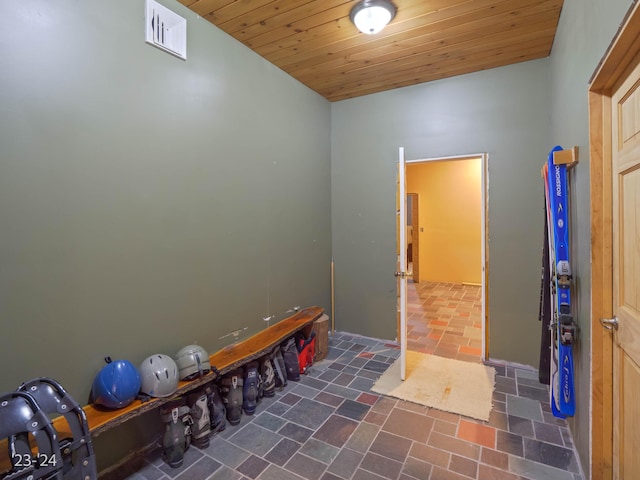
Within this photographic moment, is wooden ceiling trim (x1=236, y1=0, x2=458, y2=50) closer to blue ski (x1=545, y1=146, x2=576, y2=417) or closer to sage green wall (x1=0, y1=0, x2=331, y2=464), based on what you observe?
sage green wall (x1=0, y1=0, x2=331, y2=464)

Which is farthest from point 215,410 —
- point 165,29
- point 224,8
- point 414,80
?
point 414,80

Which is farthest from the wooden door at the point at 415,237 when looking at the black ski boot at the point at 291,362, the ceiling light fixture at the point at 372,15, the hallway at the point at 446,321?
the ceiling light fixture at the point at 372,15

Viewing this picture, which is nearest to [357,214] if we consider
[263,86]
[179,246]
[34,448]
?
[263,86]

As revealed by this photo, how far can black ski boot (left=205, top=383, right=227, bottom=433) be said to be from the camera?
7.58 feet

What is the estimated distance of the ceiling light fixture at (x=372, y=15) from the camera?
2285 mm

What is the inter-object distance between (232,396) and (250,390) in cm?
18

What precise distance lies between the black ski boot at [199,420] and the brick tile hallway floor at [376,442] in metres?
0.06

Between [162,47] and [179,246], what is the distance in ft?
4.52

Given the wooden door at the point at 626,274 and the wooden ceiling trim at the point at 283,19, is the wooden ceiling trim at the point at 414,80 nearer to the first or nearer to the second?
the wooden ceiling trim at the point at 283,19

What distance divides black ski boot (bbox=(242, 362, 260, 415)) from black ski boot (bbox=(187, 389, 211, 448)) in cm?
39

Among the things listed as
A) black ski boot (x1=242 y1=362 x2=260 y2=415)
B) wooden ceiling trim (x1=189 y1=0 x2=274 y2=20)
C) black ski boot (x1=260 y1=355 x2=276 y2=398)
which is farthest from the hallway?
wooden ceiling trim (x1=189 y1=0 x2=274 y2=20)

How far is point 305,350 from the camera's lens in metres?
3.26

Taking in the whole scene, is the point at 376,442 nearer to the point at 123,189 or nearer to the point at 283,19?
the point at 123,189

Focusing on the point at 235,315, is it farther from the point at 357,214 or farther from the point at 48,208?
the point at 357,214
